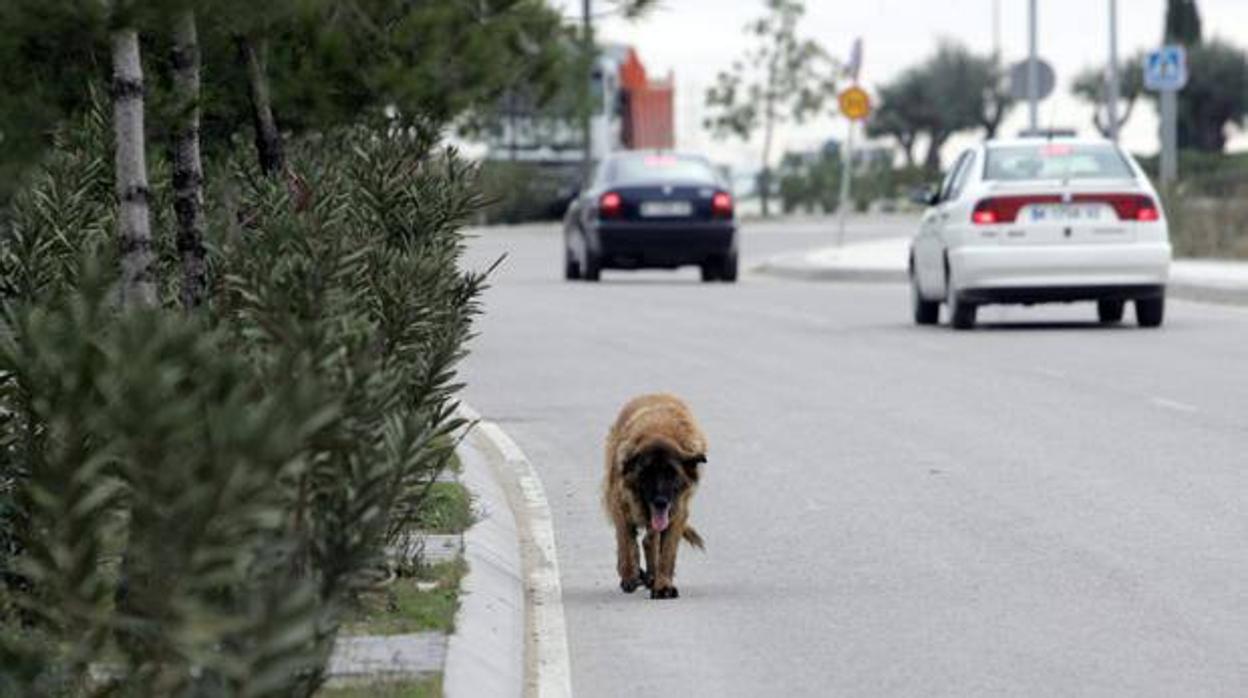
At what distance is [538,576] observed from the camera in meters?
11.3

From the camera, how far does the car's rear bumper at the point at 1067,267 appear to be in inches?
993

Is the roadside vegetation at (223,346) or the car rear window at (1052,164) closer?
the roadside vegetation at (223,346)

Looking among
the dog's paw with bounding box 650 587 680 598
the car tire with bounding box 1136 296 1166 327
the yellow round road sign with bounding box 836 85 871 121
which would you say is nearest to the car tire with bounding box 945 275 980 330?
the car tire with bounding box 1136 296 1166 327

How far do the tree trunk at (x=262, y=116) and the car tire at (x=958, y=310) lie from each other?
1056cm

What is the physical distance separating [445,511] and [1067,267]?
1397 cm

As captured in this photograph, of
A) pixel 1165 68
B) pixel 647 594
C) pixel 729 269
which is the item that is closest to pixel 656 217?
pixel 729 269

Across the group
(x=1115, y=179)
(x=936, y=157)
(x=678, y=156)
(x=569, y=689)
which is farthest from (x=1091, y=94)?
(x=569, y=689)

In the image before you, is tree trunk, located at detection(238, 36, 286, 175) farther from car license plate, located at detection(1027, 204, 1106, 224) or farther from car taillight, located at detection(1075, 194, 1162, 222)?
car taillight, located at detection(1075, 194, 1162, 222)

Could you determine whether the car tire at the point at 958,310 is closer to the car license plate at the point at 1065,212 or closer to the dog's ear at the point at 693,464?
the car license plate at the point at 1065,212

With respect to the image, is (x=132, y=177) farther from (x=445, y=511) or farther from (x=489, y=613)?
(x=445, y=511)

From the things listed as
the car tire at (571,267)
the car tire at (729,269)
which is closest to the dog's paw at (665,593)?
the car tire at (729,269)

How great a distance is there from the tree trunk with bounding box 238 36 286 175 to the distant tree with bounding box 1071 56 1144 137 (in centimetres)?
7740

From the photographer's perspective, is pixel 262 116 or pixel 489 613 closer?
pixel 489 613

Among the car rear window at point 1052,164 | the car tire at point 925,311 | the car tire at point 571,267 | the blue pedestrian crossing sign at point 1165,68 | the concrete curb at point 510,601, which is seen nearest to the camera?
the concrete curb at point 510,601
